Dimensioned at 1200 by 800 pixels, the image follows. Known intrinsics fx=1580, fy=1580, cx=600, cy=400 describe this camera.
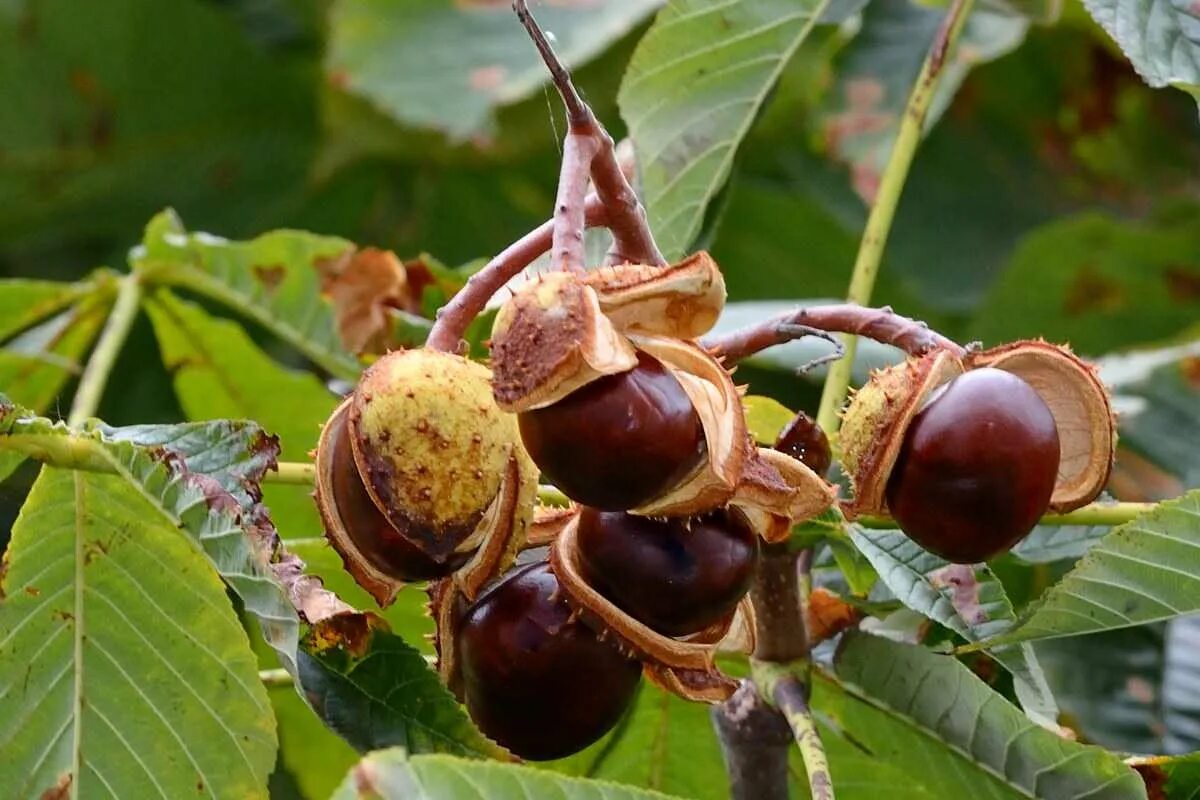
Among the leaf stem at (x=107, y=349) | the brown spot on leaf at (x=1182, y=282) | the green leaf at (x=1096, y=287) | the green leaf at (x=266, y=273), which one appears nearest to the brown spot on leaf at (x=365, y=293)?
the green leaf at (x=266, y=273)

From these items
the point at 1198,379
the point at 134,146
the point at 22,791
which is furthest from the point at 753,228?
the point at 22,791

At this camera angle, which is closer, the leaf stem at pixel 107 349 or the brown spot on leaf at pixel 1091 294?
the leaf stem at pixel 107 349

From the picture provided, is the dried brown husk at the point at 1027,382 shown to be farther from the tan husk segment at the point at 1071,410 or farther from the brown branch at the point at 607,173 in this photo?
the brown branch at the point at 607,173

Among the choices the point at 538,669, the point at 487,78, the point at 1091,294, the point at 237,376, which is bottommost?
the point at 1091,294

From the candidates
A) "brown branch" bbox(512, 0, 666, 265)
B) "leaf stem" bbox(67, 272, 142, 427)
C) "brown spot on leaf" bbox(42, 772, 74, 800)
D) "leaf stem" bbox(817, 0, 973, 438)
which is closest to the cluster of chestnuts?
"brown branch" bbox(512, 0, 666, 265)

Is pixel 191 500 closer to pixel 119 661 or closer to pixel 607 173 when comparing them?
pixel 119 661

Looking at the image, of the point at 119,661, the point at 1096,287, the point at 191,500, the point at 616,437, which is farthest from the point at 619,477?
the point at 1096,287

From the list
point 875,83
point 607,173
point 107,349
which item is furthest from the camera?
point 875,83
